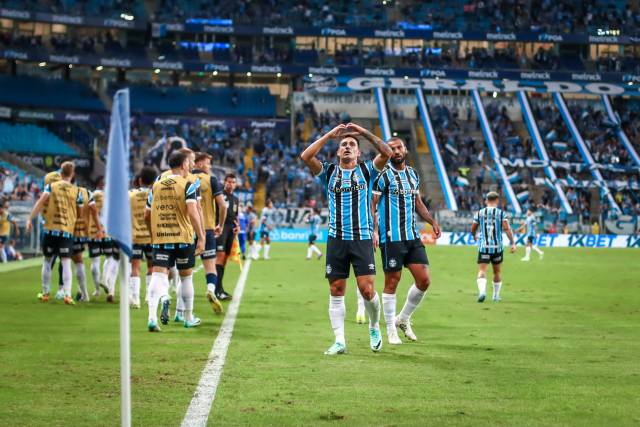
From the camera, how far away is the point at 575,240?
183ft

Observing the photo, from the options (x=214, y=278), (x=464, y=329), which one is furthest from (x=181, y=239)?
(x=464, y=329)

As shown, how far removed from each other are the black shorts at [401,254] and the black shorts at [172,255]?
8.40 ft

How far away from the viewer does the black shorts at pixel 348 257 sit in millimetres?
10570

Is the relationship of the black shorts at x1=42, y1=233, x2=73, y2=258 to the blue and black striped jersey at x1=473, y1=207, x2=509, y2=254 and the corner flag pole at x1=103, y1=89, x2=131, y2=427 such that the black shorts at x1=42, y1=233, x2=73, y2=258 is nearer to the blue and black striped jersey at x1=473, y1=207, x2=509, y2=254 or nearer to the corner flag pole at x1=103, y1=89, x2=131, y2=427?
the blue and black striped jersey at x1=473, y1=207, x2=509, y2=254

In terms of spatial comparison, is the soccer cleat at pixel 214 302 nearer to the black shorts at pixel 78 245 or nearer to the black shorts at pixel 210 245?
the black shorts at pixel 210 245

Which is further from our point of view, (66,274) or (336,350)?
(66,274)

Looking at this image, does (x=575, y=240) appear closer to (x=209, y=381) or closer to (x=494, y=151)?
(x=494, y=151)

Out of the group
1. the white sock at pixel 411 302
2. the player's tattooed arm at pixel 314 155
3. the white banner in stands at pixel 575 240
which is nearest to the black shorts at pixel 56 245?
the white sock at pixel 411 302

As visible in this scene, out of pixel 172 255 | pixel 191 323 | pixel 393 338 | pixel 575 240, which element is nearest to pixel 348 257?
pixel 393 338

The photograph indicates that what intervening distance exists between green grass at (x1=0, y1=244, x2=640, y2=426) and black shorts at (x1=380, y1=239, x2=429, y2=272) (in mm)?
983

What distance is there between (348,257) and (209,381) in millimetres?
2746

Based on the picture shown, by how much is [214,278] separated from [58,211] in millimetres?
3533

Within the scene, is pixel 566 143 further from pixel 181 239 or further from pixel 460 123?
pixel 181 239

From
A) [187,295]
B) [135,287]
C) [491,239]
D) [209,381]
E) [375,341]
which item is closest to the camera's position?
[209,381]
